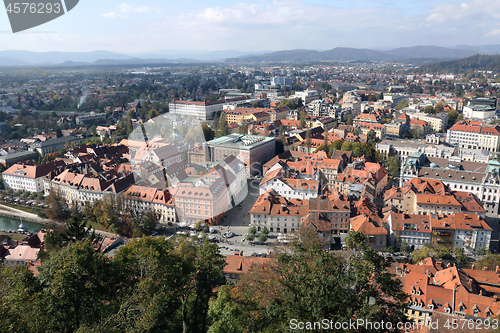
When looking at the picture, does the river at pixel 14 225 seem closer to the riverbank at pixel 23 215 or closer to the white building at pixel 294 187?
the riverbank at pixel 23 215

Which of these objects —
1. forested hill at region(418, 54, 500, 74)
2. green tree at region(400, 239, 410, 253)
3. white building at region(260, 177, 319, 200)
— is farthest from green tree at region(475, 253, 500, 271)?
forested hill at region(418, 54, 500, 74)

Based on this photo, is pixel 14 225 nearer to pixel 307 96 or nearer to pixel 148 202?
pixel 148 202

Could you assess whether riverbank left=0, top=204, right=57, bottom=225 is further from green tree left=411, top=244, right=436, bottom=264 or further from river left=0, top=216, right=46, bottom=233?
green tree left=411, top=244, right=436, bottom=264

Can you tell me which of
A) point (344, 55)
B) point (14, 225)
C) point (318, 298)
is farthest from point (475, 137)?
point (344, 55)

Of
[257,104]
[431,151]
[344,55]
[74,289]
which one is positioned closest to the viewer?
[74,289]

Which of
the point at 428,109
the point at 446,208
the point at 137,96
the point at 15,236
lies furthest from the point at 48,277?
the point at 137,96

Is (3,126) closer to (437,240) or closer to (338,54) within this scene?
(437,240)

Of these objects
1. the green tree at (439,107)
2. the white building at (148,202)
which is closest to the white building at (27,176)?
the white building at (148,202)
